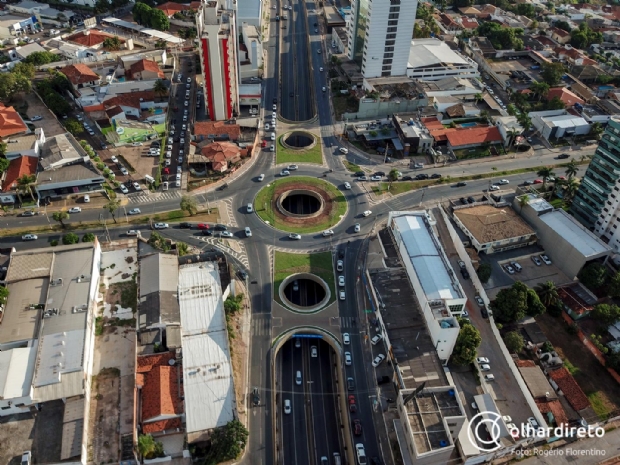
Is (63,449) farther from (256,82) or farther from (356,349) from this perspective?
(256,82)

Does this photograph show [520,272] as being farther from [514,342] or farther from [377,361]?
[377,361]

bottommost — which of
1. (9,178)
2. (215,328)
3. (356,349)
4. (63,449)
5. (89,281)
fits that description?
(63,449)

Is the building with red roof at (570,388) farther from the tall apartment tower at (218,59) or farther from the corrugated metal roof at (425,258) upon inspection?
the tall apartment tower at (218,59)

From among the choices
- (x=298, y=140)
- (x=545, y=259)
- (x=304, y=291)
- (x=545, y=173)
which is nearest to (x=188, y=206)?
(x=304, y=291)

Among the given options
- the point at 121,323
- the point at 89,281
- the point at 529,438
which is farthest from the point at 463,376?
the point at 89,281

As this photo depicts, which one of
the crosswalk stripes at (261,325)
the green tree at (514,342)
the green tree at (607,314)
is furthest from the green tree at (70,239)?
the green tree at (607,314)
